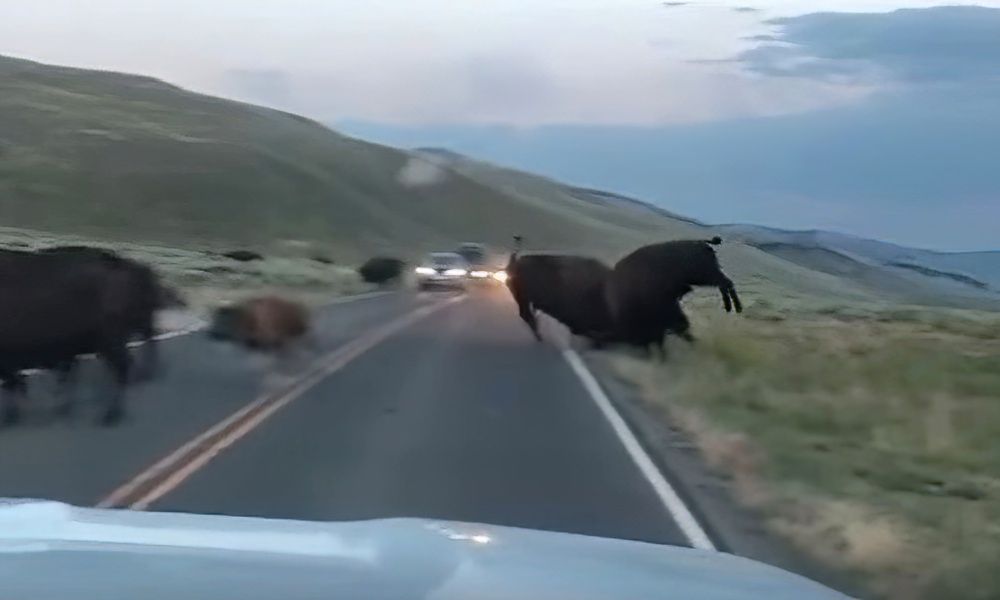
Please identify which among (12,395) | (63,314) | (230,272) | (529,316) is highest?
(63,314)

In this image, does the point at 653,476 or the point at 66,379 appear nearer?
the point at 653,476

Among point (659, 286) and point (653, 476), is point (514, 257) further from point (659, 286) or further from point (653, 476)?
point (653, 476)

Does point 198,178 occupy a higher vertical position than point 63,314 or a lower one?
higher

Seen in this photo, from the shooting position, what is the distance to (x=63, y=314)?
677 inches

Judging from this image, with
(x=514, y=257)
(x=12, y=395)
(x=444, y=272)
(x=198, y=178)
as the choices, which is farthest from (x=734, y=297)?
(x=198, y=178)

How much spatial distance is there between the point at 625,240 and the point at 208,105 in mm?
78471

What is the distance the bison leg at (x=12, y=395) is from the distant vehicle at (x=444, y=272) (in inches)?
1136

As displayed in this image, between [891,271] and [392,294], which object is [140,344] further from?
[392,294]

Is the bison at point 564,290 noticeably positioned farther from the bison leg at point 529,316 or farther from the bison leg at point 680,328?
the bison leg at point 680,328

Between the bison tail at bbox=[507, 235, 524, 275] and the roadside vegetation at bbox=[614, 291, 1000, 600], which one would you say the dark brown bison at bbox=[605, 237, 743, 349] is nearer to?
the roadside vegetation at bbox=[614, 291, 1000, 600]

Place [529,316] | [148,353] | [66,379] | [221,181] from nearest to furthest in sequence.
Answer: [66,379] → [148,353] → [529,316] → [221,181]

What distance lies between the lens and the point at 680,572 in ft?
16.8

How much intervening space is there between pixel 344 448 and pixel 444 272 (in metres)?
31.9

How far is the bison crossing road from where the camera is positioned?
82.3ft
